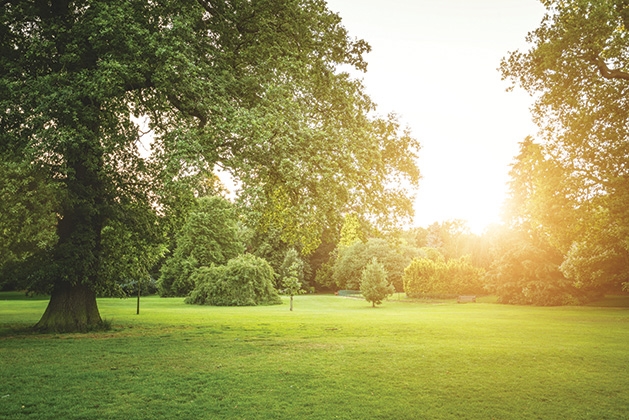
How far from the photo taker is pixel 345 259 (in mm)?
76062

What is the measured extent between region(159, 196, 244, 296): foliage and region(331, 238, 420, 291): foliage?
70.2ft

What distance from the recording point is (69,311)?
56.4ft

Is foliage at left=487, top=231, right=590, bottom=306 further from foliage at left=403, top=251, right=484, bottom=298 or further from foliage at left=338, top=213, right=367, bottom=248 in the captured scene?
foliage at left=338, top=213, right=367, bottom=248

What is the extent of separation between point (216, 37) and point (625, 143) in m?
17.7

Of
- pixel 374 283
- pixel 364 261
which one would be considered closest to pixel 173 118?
pixel 374 283

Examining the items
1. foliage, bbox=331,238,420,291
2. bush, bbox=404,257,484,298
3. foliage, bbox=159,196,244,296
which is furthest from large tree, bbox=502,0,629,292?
foliage, bbox=331,238,420,291

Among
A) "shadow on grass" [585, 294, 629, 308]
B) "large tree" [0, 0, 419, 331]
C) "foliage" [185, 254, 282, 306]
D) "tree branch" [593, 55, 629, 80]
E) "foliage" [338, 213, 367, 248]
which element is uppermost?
"tree branch" [593, 55, 629, 80]

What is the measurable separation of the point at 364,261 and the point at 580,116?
5628 centimetres

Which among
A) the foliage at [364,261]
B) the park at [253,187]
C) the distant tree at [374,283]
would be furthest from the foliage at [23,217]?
the foliage at [364,261]

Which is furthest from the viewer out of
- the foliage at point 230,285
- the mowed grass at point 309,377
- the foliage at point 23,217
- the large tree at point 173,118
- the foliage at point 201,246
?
the foliage at point 201,246

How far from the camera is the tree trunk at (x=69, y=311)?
1697 centimetres

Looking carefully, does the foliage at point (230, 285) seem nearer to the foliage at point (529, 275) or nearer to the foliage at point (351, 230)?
the foliage at point (529, 275)

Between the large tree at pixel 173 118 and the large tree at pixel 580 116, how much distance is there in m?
7.42

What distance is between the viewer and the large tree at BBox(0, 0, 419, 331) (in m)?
12.7
